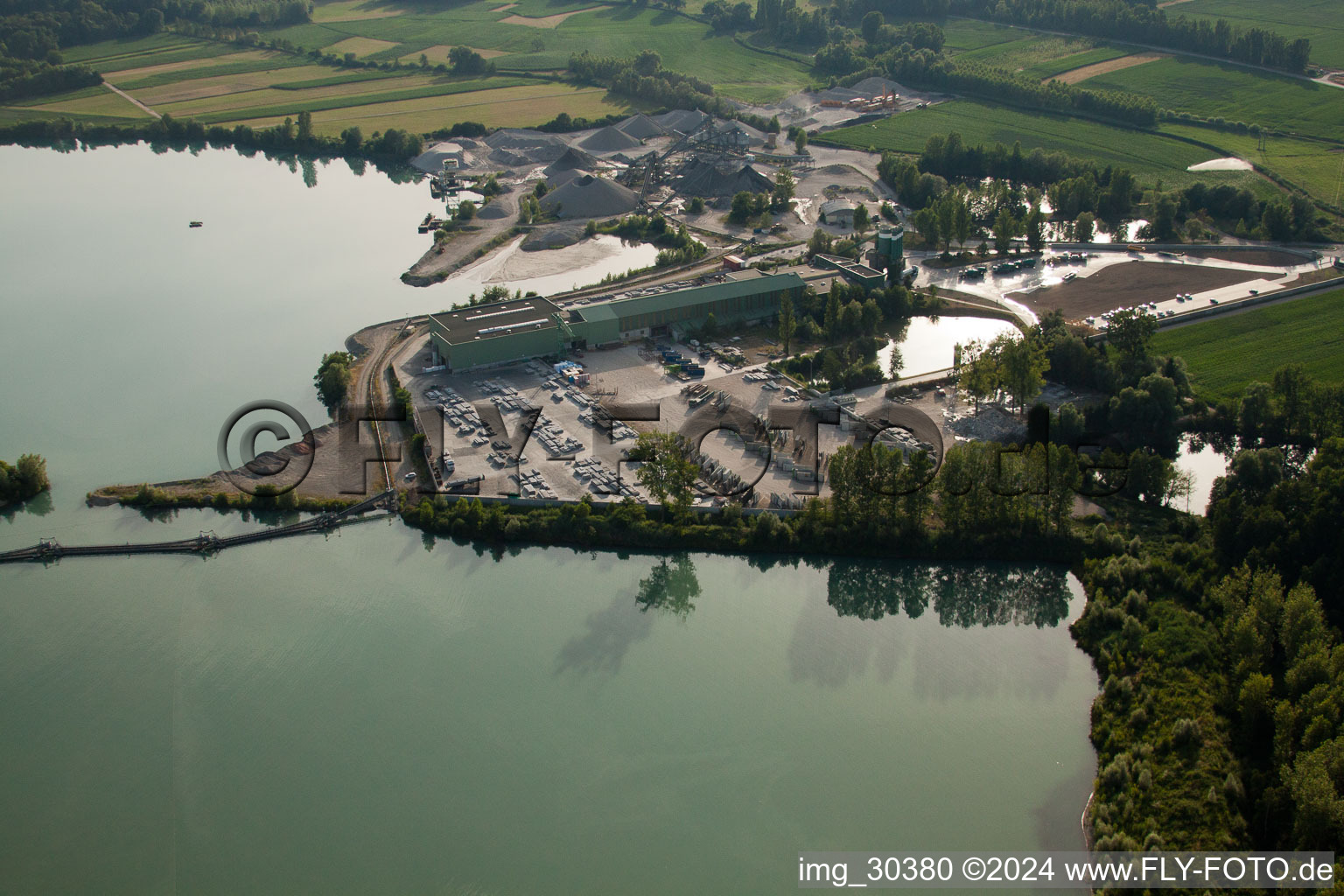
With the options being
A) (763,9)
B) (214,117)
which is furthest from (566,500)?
(763,9)

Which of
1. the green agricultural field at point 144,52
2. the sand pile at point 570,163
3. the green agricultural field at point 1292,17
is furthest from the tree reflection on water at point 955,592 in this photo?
the green agricultural field at point 144,52

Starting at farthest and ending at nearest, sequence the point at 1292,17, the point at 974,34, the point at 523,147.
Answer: the point at 974,34, the point at 1292,17, the point at 523,147

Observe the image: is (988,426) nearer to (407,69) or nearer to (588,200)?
(588,200)

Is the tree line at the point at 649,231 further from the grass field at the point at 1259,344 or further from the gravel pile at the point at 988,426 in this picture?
the grass field at the point at 1259,344

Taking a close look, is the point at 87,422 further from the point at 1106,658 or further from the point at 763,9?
the point at 763,9

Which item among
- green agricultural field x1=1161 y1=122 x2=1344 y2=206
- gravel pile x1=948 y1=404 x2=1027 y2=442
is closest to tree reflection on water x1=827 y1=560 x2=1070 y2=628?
gravel pile x1=948 y1=404 x2=1027 y2=442

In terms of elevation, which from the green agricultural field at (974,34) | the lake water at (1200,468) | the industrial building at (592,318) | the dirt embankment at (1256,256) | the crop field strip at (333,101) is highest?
the green agricultural field at (974,34)

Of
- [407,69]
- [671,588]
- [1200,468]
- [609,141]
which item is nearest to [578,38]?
[407,69]

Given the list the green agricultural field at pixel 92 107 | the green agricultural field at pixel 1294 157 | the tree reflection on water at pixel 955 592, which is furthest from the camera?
the green agricultural field at pixel 92 107
